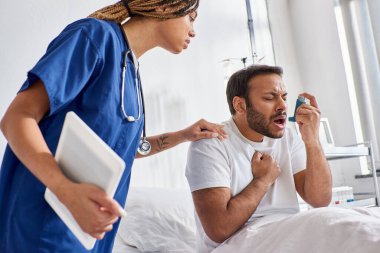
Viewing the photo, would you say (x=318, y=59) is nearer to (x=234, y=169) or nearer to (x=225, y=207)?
(x=234, y=169)

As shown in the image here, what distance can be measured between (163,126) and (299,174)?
0.84 metres

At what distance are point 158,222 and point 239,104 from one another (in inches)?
20.9

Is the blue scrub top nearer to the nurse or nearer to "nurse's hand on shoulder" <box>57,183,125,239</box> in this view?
the nurse

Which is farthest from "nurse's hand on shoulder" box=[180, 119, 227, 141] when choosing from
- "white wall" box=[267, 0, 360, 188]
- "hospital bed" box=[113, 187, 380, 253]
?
"white wall" box=[267, 0, 360, 188]

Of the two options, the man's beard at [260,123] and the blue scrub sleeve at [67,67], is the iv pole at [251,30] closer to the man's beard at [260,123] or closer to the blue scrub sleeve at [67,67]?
the man's beard at [260,123]

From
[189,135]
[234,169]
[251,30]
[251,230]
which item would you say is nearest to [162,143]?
[189,135]

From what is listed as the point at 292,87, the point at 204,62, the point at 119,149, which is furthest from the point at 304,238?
the point at 292,87

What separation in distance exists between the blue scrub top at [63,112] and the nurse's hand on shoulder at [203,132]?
24.5 inches

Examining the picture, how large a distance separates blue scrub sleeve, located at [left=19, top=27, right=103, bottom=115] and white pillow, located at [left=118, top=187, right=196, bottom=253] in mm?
990

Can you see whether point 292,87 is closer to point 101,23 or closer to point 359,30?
point 359,30

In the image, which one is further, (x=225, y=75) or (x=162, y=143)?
(x=225, y=75)

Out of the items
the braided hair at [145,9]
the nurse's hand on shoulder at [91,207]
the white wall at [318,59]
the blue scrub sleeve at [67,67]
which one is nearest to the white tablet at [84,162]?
the nurse's hand on shoulder at [91,207]

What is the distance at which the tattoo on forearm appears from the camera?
1336 mm

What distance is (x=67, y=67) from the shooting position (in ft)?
2.21
